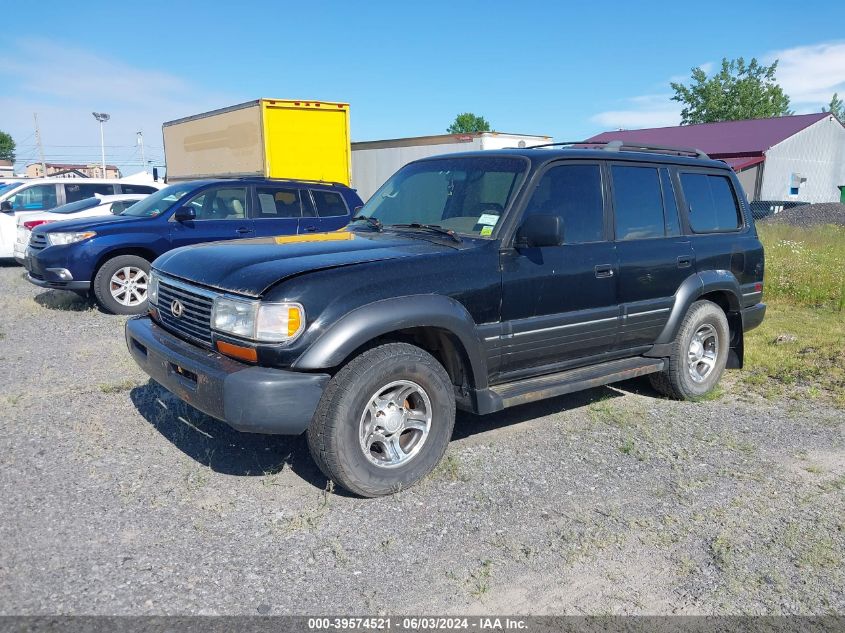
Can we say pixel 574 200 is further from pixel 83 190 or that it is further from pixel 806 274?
pixel 83 190

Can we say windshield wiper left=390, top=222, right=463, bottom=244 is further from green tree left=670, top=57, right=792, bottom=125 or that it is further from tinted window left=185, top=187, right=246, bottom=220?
green tree left=670, top=57, right=792, bottom=125

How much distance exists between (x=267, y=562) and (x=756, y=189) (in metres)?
33.9

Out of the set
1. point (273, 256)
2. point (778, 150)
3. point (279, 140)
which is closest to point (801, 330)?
point (273, 256)

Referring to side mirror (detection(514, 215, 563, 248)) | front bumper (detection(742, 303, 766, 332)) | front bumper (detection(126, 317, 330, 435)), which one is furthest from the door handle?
front bumper (detection(126, 317, 330, 435))

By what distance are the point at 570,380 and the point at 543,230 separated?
1.09 meters

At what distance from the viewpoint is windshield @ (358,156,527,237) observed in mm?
4439

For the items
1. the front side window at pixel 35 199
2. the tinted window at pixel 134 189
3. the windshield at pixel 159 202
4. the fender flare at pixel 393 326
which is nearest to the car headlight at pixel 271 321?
the fender flare at pixel 393 326

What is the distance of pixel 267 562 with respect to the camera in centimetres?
319

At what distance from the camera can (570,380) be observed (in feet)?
15.1

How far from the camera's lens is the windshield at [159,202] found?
8906mm

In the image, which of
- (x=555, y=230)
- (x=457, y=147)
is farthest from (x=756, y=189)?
(x=555, y=230)

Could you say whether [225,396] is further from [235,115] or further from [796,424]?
[235,115]

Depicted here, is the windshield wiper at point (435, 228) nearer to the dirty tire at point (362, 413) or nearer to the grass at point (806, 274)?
the dirty tire at point (362, 413)

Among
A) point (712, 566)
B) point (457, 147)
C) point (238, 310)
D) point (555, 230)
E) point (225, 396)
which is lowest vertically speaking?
point (712, 566)
